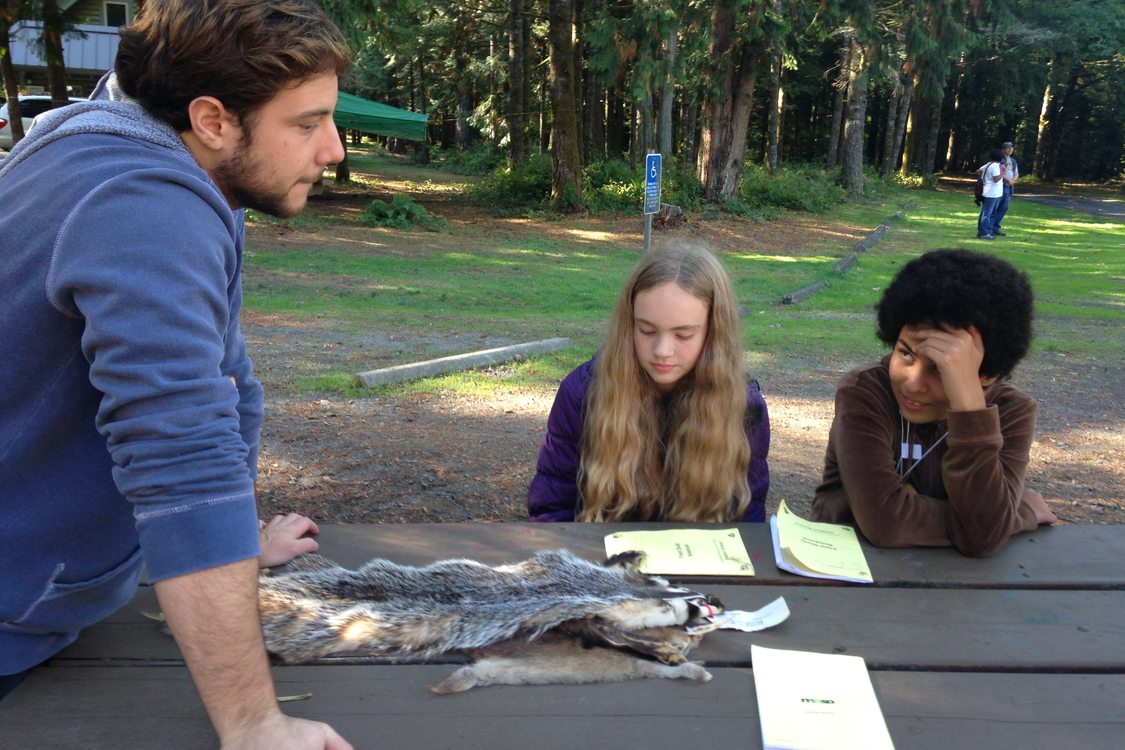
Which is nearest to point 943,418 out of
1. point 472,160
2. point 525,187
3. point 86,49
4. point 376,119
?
point 525,187

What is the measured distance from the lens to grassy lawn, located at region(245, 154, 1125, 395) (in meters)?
8.02

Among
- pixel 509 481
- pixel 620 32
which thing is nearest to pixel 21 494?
pixel 509 481

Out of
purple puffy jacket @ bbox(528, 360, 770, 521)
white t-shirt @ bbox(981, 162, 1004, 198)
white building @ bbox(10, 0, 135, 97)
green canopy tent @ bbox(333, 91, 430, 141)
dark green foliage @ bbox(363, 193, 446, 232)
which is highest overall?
white building @ bbox(10, 0, 135, 97)

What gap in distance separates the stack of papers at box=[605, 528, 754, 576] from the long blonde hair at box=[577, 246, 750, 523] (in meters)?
0.35

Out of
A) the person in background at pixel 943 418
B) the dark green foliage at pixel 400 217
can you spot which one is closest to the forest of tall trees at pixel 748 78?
the dark green foliage at pixel 400 217

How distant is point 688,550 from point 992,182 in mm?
17626

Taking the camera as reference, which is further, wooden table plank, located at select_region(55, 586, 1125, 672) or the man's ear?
wooden table plank, located at select_region(55, 586, 1125, 672)

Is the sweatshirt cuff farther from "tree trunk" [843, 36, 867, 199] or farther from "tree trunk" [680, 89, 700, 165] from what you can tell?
"tree trunk" [843, 36, 867, 199]

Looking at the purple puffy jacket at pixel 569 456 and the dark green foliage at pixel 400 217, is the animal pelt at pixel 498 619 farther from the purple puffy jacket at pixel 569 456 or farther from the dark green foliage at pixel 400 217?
the dark green foliage at pixel 400 217

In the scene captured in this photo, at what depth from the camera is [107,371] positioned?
4.15 ft

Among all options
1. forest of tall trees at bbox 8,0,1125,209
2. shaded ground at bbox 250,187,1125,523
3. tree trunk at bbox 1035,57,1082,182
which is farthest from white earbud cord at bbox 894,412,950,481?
tree trunk at bbox 1035,57,1082,182

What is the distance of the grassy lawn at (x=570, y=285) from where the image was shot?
26.3 ft

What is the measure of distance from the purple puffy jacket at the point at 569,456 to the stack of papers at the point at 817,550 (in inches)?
19.1

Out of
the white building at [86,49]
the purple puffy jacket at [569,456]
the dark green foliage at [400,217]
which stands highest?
the white building at [86,49]
